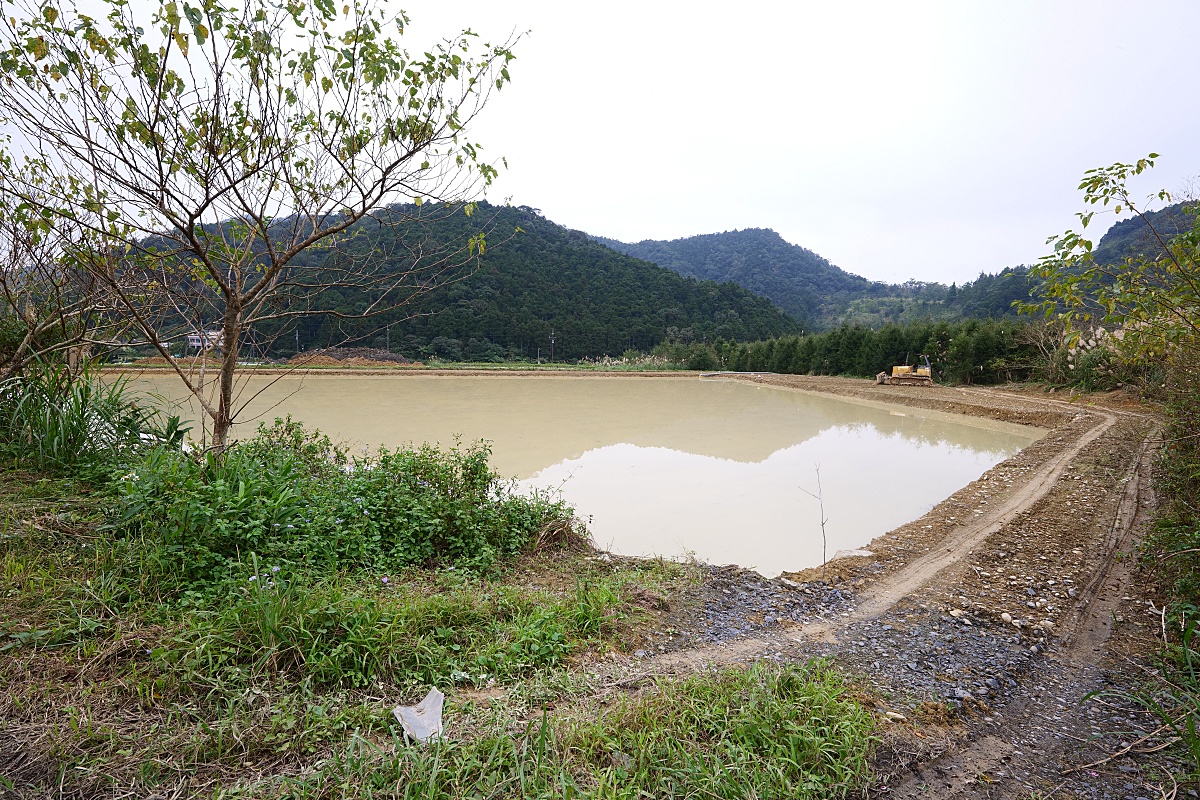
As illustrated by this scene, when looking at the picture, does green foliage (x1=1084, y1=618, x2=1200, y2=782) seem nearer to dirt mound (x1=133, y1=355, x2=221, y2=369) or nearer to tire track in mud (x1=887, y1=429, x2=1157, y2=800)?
tire track in mud (x1=887, y1=429, x2=1157, y2=800)

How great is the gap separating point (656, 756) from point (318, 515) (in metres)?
2.24

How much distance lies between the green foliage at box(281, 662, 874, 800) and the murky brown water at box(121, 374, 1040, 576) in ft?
7.81

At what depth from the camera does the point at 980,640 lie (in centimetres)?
303

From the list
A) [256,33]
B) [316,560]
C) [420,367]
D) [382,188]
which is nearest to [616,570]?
[316,560]

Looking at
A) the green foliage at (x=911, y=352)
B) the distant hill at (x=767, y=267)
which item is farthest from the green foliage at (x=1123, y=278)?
the distant hill at (x=767, y=267)

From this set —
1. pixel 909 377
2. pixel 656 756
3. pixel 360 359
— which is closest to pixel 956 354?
pixel 909 377

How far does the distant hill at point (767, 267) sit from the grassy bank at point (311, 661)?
208 feet

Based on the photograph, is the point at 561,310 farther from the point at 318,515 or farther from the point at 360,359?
the point at 318,515

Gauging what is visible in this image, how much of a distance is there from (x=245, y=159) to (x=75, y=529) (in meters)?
2.09

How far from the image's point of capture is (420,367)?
90.9ft

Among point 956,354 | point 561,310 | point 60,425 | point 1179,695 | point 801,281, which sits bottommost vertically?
point 1179,695

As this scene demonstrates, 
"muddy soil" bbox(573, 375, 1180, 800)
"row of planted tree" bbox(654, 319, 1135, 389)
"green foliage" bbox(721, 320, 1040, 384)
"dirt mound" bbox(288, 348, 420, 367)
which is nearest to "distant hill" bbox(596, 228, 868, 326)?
"green foliage" bbox(721, 320, 1040, 384)

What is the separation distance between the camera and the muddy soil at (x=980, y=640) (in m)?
2.03

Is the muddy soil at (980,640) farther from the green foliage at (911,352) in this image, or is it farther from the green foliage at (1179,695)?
the green foliage at (911,352)
